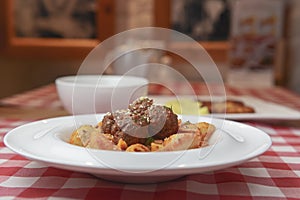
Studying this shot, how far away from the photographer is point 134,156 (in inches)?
18.2

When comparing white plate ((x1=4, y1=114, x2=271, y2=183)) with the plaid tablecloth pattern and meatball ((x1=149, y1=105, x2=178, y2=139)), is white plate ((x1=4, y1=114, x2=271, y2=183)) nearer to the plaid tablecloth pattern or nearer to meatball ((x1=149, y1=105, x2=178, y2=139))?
meatball ((x1=149, y1=105, x2=178, y2=139))

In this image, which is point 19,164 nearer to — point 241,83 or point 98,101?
point 98,101

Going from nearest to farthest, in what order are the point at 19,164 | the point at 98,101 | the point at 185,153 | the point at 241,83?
the point at 185,153 < the point at 19,164 < the point at 98,101 < the point at 241,83

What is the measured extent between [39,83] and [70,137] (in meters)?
2.56

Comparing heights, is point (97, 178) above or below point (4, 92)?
above

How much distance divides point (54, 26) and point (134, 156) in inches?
106

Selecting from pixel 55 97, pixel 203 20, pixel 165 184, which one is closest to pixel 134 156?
→ pixel 165 184

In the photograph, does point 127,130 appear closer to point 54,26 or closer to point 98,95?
point 98,95

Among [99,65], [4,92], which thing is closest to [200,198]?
[99,65]

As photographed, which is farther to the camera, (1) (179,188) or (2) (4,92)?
(2) (4,92)

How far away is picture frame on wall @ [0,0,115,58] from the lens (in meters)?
2.87

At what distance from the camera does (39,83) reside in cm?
309

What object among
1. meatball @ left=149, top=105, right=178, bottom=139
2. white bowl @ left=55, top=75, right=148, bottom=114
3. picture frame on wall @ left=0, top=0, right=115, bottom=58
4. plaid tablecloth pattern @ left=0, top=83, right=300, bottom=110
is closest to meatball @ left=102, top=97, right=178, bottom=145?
meatball @ left=149, top=105, right=178, bottom=139

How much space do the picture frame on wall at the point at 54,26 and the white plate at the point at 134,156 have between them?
7.57 feet
